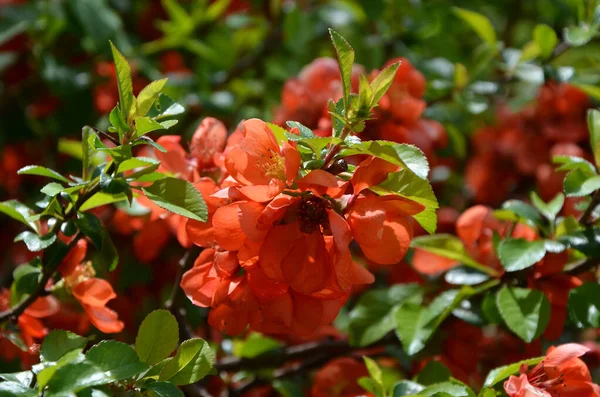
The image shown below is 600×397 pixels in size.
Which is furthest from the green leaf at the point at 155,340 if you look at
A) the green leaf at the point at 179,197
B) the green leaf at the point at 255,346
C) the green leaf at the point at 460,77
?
the green leaf at the point at 460,77

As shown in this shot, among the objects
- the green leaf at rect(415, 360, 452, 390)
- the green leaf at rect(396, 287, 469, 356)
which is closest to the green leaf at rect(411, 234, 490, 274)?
the green leaf at rect(396, 287, 469, 356)

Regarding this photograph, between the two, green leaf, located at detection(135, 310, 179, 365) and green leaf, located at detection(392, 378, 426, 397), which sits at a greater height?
green leaf, located at detection(135, 310, 179, 365)

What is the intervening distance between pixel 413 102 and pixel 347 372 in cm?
45

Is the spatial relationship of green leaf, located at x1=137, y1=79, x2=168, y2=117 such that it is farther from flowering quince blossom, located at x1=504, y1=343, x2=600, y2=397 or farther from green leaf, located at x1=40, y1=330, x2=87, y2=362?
flowering quince blossom, located at x1=504, y1=343, x2=600, y2=397

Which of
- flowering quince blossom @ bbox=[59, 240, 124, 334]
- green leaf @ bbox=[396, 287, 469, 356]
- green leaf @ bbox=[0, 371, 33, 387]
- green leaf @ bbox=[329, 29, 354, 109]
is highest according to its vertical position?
green leaf @ bbox=[329, 29, 354, 109]

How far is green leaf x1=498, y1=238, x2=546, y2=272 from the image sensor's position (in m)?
0.99

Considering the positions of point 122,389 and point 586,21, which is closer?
point 122,389

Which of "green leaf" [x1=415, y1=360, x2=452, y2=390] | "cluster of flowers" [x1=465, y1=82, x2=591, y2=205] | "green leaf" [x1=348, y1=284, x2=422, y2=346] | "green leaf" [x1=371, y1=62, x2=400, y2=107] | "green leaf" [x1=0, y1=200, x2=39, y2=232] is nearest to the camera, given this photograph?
"green leaf" [x1=371, y1=62, x2=400, y2=107]

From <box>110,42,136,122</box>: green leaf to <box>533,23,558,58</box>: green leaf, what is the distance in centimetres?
80

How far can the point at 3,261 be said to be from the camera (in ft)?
6.33

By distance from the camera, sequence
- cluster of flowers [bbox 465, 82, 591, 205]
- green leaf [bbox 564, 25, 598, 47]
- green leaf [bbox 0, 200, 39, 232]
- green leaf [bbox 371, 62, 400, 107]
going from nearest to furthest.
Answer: green leaf [bbox 371, 62, 400, 107], green leaf [bbox 0, 200, 39, 232], green leaf [bbox 564, 25, 598, 47], cluster of flowers [bbox 465, 82, 591, 205]

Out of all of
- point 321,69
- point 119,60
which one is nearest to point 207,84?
point 321,69

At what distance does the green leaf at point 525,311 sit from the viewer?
985 mm

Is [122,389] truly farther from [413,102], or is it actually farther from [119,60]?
[413,102]
